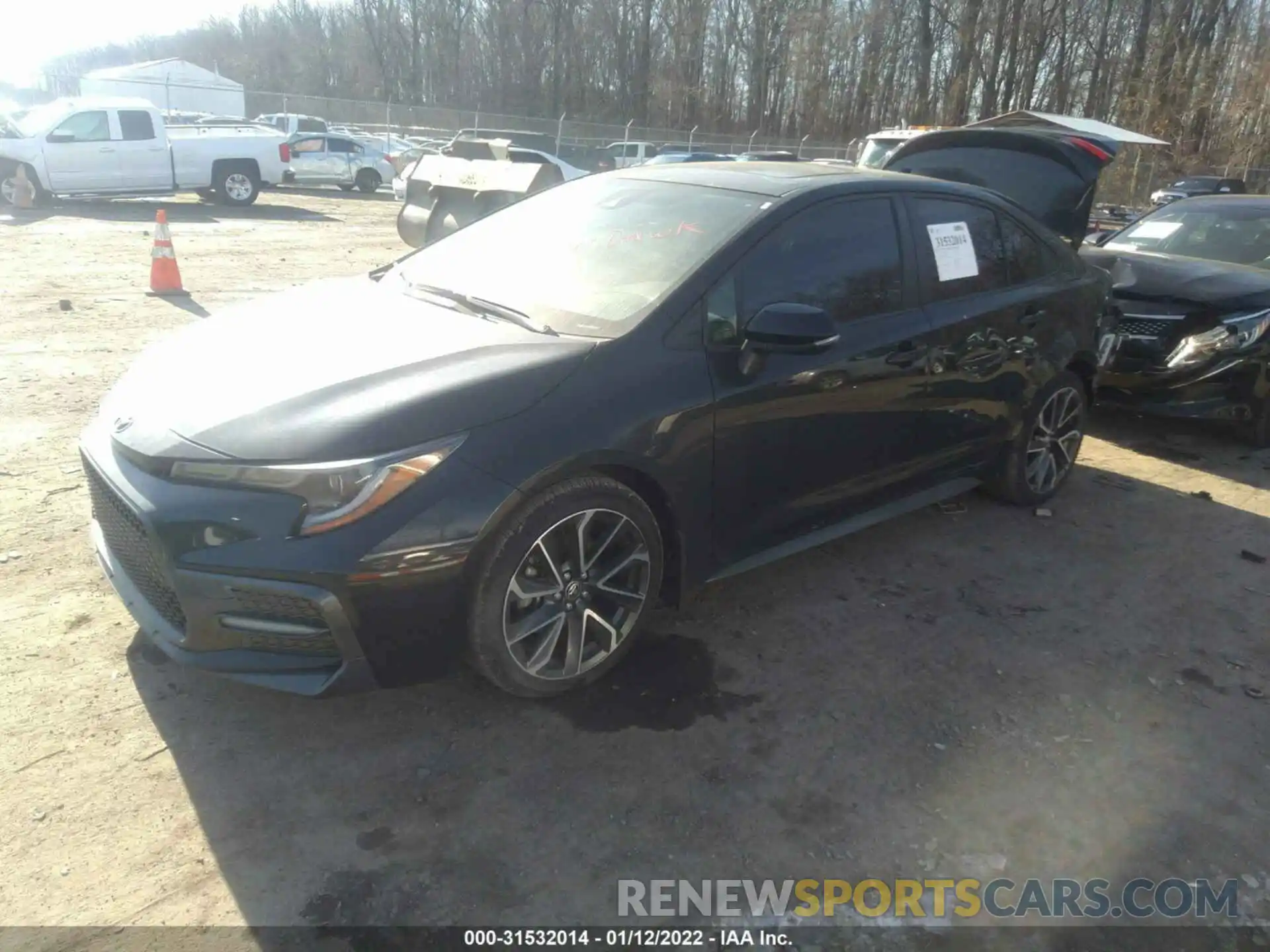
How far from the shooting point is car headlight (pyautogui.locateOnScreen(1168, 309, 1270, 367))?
5961mm

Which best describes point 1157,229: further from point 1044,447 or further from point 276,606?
point 276,606

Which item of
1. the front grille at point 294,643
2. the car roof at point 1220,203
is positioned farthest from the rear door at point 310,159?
the front grille at point 294,643

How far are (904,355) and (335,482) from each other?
2.42m

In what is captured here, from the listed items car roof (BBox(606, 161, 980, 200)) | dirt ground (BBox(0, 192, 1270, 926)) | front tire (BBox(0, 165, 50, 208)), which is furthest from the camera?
front tire (BBox(0, 165, 50, 208))

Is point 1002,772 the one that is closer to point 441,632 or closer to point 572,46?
point 441,632

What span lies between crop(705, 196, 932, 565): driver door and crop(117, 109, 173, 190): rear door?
1700cm

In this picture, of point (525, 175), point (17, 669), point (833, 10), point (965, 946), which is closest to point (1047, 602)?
point (965, 946)

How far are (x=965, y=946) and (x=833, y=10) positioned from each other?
53.9 metres

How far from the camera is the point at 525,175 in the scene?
793cm

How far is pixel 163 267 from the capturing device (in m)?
9.34

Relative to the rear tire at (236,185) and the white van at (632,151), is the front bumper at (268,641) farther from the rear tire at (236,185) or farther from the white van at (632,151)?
the white van at (632,151)

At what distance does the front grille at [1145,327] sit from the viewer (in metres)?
6.11

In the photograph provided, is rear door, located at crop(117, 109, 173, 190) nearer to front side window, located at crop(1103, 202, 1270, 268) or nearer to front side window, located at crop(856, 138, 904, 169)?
front side window, located at crop(856, 138, 904, 169)

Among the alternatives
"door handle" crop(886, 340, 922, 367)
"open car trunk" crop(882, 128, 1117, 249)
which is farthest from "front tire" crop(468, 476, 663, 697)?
"open car trunk" crop(882, 128, 1117, 249)
